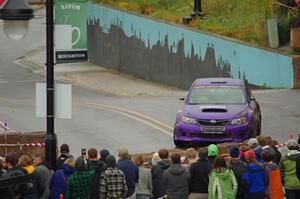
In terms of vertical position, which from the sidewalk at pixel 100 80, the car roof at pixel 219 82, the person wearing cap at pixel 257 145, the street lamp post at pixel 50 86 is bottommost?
the sidewalk at pixel 100 80

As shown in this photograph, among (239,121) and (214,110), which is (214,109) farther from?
(239,121)

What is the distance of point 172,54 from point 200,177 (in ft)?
98.5

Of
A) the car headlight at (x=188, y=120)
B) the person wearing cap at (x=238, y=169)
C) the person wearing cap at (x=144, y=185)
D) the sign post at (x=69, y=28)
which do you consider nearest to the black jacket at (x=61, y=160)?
Result: the person wearing cap at (x=144, y=185)

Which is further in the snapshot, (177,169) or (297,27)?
(297,27)

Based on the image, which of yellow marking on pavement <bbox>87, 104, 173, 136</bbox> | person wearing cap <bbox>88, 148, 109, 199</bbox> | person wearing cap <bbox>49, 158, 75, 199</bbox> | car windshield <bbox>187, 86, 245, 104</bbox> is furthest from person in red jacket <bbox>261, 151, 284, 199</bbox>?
yellow marking on pavement <bbox>87, 104, 173, 136</bbox>

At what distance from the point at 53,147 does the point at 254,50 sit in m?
23.7

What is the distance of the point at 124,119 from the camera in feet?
100

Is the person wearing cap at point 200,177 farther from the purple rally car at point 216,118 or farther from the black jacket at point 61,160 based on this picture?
the purple rally car at point 216,118

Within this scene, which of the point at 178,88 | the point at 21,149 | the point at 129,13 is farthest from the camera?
the point at 129,13

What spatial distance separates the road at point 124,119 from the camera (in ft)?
86.6

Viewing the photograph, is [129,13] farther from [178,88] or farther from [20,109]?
[20,109]

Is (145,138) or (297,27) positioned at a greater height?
(297,27)

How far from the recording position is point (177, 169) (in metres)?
15.4

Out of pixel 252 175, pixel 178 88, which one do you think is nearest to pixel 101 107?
pixel 178 88
